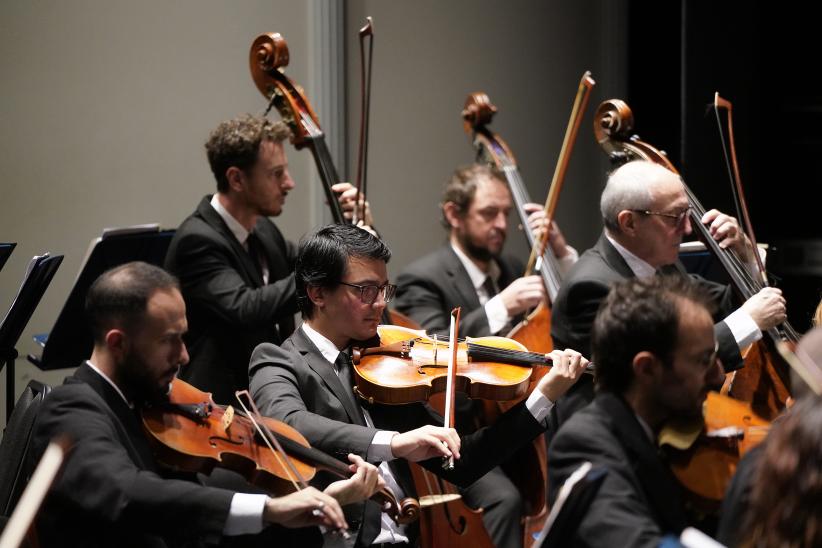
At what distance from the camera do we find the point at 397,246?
504 centimetres

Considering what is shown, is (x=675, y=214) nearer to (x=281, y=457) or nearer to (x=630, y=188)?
(x=630, y=188)

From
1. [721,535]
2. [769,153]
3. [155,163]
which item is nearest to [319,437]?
[721,535]

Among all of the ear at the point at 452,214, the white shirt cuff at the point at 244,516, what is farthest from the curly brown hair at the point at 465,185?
the white shirt cuff at the point at 244,516

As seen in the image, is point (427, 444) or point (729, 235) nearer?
point (427, 444)

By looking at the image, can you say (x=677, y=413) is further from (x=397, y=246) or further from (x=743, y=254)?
(x=397, y=246)

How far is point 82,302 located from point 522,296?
4.34 feet

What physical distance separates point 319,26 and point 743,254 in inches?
90.0

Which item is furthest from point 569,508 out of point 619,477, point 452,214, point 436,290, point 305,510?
point 452,214

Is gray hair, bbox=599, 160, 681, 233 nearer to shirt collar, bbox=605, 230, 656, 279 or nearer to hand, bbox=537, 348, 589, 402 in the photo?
shirt collar, bbox=605, 230, 656, 279

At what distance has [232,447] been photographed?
2.13m

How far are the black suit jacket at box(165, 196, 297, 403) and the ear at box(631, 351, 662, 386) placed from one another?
5.08 ft

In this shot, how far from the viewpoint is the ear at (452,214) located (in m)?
4.19

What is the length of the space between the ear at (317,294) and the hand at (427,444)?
1.37 feet

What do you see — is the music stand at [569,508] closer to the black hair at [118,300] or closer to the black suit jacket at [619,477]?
the black suit jacket at [619,477]
